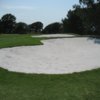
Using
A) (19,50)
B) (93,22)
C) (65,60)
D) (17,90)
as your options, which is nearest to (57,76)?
(17,90)

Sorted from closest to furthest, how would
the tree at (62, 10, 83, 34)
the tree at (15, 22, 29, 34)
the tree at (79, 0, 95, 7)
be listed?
the tree at (79, 0, 95, 7)
the tree at (62, 10, 83, 34)
the tree at (15, 22, 29, 34)

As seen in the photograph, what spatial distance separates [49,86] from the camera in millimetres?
9094

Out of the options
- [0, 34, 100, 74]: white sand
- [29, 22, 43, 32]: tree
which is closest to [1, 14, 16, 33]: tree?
[29, 22, 43, 32]: tree

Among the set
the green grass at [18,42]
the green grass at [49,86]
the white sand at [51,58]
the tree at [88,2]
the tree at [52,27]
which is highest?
the tree at [88,2]

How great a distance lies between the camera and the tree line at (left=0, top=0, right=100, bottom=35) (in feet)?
112

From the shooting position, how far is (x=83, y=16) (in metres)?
35.2

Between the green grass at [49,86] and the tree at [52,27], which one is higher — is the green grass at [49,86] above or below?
below

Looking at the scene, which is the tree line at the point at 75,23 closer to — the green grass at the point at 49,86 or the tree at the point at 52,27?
the tree at the point at 52,27

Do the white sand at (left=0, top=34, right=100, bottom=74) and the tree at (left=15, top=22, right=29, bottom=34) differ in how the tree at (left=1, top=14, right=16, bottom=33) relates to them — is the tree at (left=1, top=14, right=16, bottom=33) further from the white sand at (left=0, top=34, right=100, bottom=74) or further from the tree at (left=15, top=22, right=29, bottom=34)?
the white sand at (left=0, top=34, right=100, bottom=74)

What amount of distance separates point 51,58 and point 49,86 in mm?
5053

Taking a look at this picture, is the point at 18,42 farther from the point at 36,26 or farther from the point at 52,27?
the point at 36,26

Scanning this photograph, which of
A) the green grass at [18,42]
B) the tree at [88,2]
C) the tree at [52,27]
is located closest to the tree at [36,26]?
the tree at [52,27]

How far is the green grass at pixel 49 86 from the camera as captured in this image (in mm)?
8055

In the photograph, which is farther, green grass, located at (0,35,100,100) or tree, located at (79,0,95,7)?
tree, located at (79,0,95,7)
